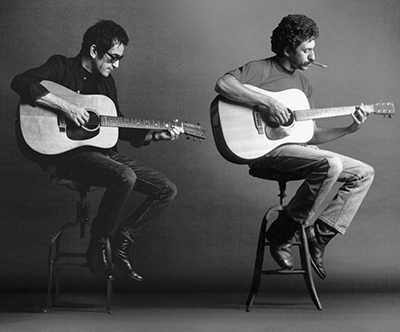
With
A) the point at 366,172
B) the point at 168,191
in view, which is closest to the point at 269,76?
the point at 366,172

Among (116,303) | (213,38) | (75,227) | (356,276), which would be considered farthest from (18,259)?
(356,276)

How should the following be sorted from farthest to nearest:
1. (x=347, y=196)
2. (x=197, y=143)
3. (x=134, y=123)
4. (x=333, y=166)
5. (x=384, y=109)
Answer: (x=197, y=143)
(x=384, y=109)
(x=134, y=123)
(x=347, y=196)
(x=333, y=166)

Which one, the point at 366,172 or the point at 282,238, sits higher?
the point at 366,172

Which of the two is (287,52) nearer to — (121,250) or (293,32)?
Answer: (293,32)

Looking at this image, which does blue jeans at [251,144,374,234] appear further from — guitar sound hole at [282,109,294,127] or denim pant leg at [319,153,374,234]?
guitar sound hole at [282,109,294,127]

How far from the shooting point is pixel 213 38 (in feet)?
12.3

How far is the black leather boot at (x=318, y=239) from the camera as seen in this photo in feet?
10.6

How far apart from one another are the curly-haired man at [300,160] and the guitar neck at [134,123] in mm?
396

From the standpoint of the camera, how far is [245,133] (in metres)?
3.24

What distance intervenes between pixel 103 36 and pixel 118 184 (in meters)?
0.93

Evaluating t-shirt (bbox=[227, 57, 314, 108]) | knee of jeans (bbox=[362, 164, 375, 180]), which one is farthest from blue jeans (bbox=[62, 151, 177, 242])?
knee of jeans (bbox=[362, 164, 375, 180])

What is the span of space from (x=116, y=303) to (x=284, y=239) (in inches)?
39.5

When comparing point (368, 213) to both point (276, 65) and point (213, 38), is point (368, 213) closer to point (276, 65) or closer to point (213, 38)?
point (276, 65)

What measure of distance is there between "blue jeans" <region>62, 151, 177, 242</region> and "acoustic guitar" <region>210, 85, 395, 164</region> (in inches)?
18.9
